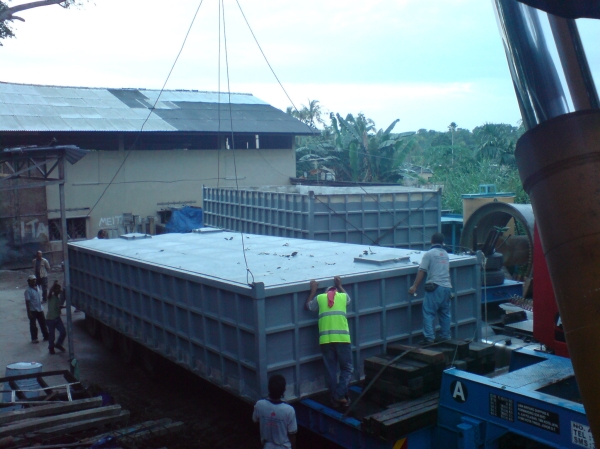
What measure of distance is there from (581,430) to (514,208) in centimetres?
811

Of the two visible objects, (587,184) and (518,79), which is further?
(518,79)

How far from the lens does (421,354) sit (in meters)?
5.88

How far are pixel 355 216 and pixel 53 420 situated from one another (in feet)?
29.8

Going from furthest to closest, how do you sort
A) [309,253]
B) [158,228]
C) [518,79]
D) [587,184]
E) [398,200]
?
[158,228] → [398,200] → [309,253] → [518,79] → [587,184]

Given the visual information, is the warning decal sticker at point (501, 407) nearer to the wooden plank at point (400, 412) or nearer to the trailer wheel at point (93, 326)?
the wooden plank at point (400, 412)

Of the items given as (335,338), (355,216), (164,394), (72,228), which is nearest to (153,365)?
(164,394)

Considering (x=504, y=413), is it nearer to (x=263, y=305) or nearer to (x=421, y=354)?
(x=421, y=354)

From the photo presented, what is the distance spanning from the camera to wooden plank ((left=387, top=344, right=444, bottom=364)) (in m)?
5.75

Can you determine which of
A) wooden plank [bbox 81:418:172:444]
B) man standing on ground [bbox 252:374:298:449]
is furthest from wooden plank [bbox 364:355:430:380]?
wooden plank [bbox 81:418:172:444]

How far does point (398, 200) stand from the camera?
1388 cm

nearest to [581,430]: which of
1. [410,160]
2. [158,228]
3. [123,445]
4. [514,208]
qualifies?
[123,445]

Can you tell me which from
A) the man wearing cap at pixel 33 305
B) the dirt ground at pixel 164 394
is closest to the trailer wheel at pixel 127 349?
the dirt ground at pixel 164 394

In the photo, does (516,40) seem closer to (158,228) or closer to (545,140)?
(545,140)

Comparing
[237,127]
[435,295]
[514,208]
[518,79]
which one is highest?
[237,127]
